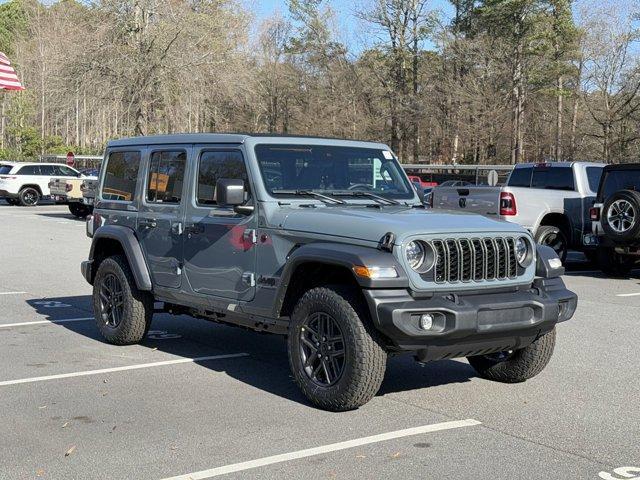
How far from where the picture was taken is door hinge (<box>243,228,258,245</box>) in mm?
6656

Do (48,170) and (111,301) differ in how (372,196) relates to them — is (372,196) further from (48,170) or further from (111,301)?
(48,170)

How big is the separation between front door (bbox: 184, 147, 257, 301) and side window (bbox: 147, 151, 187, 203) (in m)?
0.26

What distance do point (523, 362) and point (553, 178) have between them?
395 inches

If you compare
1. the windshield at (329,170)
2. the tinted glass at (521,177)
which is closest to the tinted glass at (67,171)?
the tinted glass at (521,177)

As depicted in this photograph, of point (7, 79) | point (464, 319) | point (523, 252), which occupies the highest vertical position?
point (7, 79)

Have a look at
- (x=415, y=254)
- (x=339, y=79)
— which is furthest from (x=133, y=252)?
A: (x=339, y=79)

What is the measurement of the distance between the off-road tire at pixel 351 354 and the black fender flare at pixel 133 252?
230cm

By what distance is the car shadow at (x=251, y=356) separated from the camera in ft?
22.6

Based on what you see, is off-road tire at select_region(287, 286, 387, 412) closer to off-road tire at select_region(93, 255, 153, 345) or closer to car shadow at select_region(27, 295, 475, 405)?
car shadow at select_region(27, 295, 475, 405)

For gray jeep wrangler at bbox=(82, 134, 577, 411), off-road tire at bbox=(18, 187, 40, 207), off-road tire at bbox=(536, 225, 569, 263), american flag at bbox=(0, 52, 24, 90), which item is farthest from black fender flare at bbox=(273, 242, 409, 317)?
off-road tire at bbox=(18, 187, 40, 207)

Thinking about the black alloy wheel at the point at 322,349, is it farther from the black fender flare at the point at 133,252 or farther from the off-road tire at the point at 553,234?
the off-road tire at the point at 553,234

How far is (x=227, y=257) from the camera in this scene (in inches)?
273

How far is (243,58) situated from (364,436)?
36.0 meters

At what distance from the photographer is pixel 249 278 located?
6.69m
